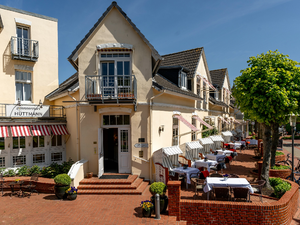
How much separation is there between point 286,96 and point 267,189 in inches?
193

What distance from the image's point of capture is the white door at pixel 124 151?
12.5 m

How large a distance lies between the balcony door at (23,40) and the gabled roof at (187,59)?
11.8 meters

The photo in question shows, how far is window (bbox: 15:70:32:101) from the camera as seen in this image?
15259mm

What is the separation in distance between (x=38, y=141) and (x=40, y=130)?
1.06 metres

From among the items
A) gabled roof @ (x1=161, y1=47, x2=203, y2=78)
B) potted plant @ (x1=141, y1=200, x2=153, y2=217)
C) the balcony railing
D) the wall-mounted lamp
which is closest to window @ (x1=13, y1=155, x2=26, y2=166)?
the balcony railing

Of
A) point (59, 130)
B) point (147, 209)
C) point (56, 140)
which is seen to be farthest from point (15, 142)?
point (147, 209)

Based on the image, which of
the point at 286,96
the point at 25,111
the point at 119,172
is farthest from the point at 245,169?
the point at 25,111

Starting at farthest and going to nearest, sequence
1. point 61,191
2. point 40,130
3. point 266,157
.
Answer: point 40,130
point 266,157
point 61,191

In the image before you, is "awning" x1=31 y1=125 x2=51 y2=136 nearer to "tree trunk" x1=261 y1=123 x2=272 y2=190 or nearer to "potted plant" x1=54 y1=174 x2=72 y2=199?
"potted plant" x1=54 y1=174 x2=72 y2=199

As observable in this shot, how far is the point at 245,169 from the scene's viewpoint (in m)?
15.8

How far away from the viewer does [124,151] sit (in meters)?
12.6

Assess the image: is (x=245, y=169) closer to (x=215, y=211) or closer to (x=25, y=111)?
(x=215, y=211)

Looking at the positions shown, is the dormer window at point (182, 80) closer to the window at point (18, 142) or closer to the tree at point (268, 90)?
the tree at point (268, 90)

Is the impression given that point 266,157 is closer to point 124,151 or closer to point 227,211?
point 227,211
